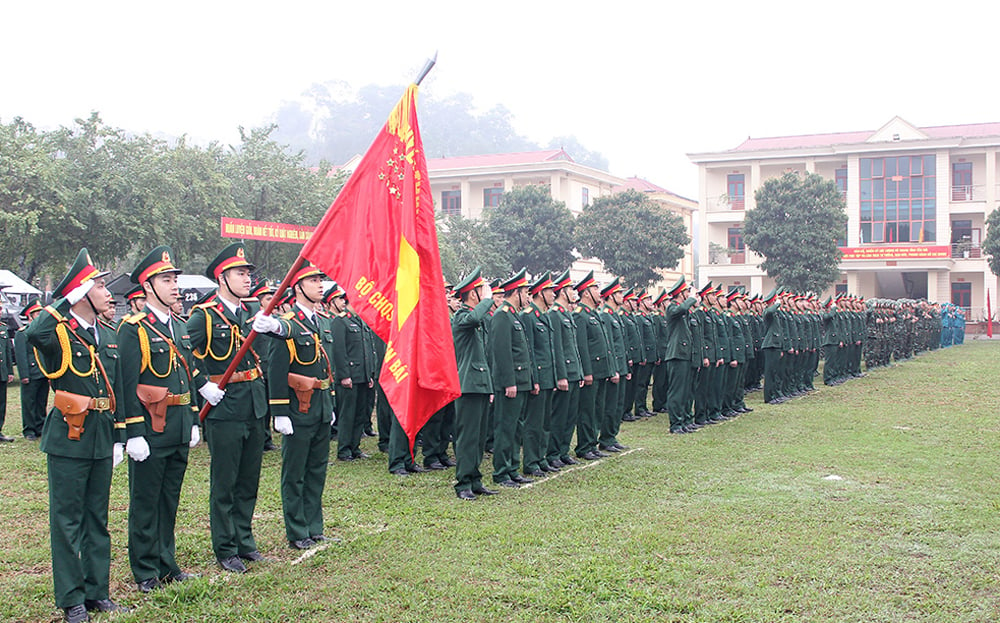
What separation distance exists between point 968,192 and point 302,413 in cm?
4954

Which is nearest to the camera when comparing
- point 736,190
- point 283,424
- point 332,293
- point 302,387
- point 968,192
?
point 283,424

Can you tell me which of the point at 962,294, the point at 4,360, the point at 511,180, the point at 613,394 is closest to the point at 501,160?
the point at 511,180

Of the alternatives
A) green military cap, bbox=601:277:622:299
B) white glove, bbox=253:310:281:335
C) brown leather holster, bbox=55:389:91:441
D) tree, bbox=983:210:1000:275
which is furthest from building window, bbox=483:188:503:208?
brown leather holster, bbox=55:389:91:441

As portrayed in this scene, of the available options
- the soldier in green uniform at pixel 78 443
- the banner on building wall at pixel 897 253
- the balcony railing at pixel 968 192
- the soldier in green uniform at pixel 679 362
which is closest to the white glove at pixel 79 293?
the soldier in green uniform at pixel 78 443

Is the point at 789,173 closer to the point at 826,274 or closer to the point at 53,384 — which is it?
→ the point at 826,274

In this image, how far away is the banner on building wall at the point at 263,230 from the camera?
80.1 ft

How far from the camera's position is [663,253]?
40.8m

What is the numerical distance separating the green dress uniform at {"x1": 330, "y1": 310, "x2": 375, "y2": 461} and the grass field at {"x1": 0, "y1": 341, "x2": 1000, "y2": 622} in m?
0.37

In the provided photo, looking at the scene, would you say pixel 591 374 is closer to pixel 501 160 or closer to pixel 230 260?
pixel 230 260

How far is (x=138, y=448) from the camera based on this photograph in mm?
4801

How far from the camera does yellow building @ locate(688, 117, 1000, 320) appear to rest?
154ft

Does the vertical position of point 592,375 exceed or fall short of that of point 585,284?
it falls short

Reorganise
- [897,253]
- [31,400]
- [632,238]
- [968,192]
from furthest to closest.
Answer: [968,192], [897,253], [632,238], [31,400]

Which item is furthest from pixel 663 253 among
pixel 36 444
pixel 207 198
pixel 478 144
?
pixel 478 144
